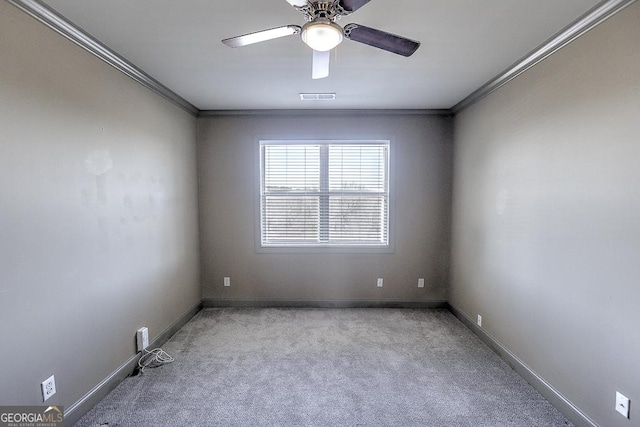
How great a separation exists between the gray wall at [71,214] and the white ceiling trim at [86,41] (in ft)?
0.15

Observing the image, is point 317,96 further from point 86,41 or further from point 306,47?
point 86,41

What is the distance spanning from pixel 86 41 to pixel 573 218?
3.47 meters

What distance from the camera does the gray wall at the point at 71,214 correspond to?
5.10 ft

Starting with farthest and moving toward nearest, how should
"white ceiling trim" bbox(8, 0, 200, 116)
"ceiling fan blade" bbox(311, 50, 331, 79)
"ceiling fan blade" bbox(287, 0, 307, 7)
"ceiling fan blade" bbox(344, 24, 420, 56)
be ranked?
1. "ceiling fan blade" bbox(311, 50, 331, 79)
2. "white ceiling trim" bbox(8, 0, 200, 116)
3. "ceiling fan blade" bbox(344, 24, 420, 56)
4. "ceiling fan blade" bbox(287, 0, 307, 7)

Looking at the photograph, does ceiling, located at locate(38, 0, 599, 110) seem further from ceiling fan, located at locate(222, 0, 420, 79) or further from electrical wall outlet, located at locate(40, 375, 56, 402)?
electrical wall outlet, located at locate(40, 375, 56, 402)

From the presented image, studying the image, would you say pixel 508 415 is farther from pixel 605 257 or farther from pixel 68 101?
pixel 68 101

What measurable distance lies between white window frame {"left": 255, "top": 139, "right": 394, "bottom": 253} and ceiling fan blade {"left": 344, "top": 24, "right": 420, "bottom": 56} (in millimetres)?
2243

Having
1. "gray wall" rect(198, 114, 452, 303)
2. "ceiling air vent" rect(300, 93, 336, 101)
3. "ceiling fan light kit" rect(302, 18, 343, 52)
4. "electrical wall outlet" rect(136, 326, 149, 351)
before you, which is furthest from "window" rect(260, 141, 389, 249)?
"ceiling fan light kit" rect(302, 18, 343, 52)

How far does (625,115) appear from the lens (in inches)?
63.0

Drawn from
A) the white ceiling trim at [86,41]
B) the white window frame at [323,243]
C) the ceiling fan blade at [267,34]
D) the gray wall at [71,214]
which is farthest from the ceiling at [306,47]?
the white window frame at [323,243]

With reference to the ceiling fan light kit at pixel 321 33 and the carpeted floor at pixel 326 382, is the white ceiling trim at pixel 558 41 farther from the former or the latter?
the carpeted floor at pixel 326 382

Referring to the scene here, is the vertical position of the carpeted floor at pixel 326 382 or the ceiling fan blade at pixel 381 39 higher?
the ceiling fan blade at pixel 381 39

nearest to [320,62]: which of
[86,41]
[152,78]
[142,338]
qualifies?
[86,41]

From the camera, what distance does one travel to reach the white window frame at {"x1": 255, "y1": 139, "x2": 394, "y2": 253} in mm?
3893
